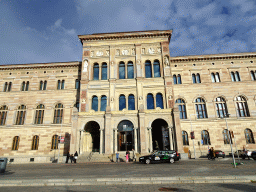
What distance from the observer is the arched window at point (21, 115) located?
3104 centimetres

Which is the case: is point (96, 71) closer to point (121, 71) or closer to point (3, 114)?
point (121, 71)

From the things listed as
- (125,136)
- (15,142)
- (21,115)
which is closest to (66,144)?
(15,142)

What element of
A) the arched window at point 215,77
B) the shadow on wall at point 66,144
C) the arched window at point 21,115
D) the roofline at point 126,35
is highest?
the roofline at point 126,35

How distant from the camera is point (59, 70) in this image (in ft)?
111

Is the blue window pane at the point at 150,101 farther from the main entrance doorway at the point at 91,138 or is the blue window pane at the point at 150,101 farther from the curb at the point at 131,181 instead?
the curb at the point at 131,181

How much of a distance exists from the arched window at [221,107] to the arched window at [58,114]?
29.8 metres

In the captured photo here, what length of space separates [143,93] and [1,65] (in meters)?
30.7

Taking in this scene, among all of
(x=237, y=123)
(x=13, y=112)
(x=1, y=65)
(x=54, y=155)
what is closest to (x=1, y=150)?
(x=13, y=112)

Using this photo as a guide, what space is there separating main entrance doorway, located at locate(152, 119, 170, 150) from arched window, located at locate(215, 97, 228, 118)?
1124 cm

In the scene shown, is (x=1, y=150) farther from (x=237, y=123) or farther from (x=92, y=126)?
(x=237, y=123)

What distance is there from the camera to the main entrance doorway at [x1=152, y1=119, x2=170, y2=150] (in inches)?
1016

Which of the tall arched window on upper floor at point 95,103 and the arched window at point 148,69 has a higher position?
the arched window at point 148,69

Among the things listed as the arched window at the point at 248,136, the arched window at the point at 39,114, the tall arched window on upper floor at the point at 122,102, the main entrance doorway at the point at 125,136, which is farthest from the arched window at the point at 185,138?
the arched window at the point at 39,114

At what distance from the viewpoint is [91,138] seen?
27.7 m
